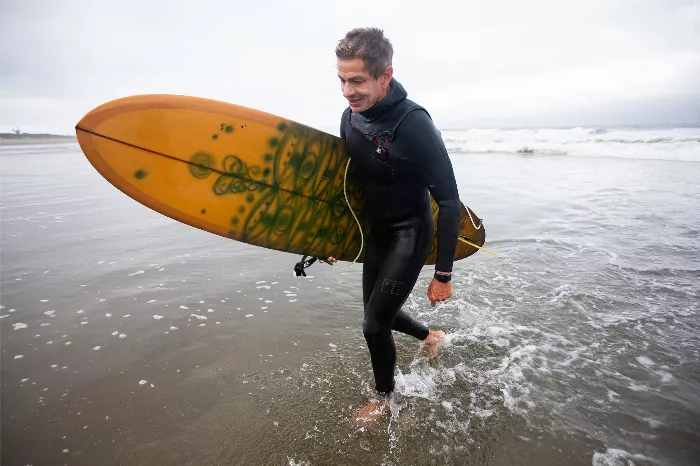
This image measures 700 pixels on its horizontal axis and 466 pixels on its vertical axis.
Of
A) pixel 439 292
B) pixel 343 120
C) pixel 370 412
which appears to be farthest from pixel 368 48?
pixel 370 412

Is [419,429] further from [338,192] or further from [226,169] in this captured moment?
[226,169]

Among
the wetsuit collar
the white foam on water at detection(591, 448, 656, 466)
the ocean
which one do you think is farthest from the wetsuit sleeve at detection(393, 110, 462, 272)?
the white foam on water at detection(591, 448, 656, 466)

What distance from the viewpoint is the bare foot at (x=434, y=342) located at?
10.1 feet

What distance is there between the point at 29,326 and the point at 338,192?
303 centimetres

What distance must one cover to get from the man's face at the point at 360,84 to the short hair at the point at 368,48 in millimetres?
25

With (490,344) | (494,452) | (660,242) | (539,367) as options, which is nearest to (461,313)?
(490,344)

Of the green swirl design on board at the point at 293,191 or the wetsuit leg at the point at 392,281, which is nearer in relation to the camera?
the wetsuit leg at the point at 392,281

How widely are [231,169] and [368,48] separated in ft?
4.04

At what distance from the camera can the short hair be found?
1.92 meters

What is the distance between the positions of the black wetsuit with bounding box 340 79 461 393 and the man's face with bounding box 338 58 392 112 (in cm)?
5

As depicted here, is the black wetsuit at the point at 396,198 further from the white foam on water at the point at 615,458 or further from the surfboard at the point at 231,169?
the white foam on water at the point at 615,458

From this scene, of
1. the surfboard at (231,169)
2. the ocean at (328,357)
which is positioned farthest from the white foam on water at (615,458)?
the surfboard at (231,169)

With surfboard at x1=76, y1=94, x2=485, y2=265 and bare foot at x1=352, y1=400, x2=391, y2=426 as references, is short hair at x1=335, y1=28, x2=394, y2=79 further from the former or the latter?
bare foot at x1=352, y1=400, x2=391, y2=426

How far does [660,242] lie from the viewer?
17.7 feet
